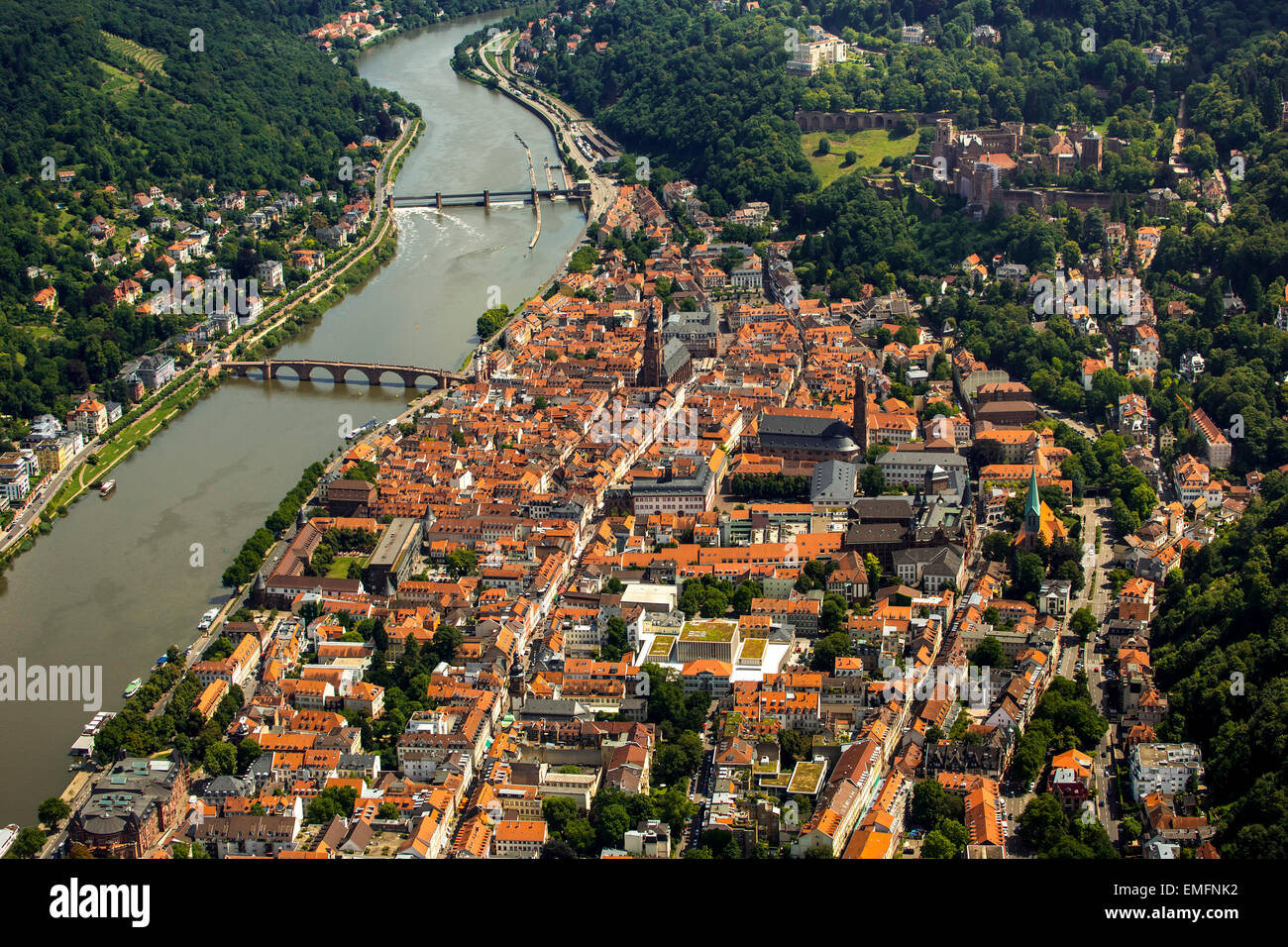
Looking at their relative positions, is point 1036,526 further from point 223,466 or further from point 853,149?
point 853,149

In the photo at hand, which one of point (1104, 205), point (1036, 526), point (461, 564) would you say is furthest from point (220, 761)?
point (1104, 205)

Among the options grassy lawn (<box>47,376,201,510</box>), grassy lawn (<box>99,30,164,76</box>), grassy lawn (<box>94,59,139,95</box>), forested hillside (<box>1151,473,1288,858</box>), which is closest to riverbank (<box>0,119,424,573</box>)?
grassy lawn (<box>47,376,201,510</box>)

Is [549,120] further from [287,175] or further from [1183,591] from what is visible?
[1183,591]

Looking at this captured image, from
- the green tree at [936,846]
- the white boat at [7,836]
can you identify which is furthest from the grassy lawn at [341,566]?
the green tree at [936,846]

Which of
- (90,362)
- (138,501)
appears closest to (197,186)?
(90,362)

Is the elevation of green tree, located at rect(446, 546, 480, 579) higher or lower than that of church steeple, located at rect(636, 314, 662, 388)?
lower

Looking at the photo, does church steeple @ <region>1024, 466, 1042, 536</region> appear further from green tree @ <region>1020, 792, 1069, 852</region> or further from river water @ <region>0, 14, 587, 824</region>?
river water @ <region>0, 14, 587, 824</region>
